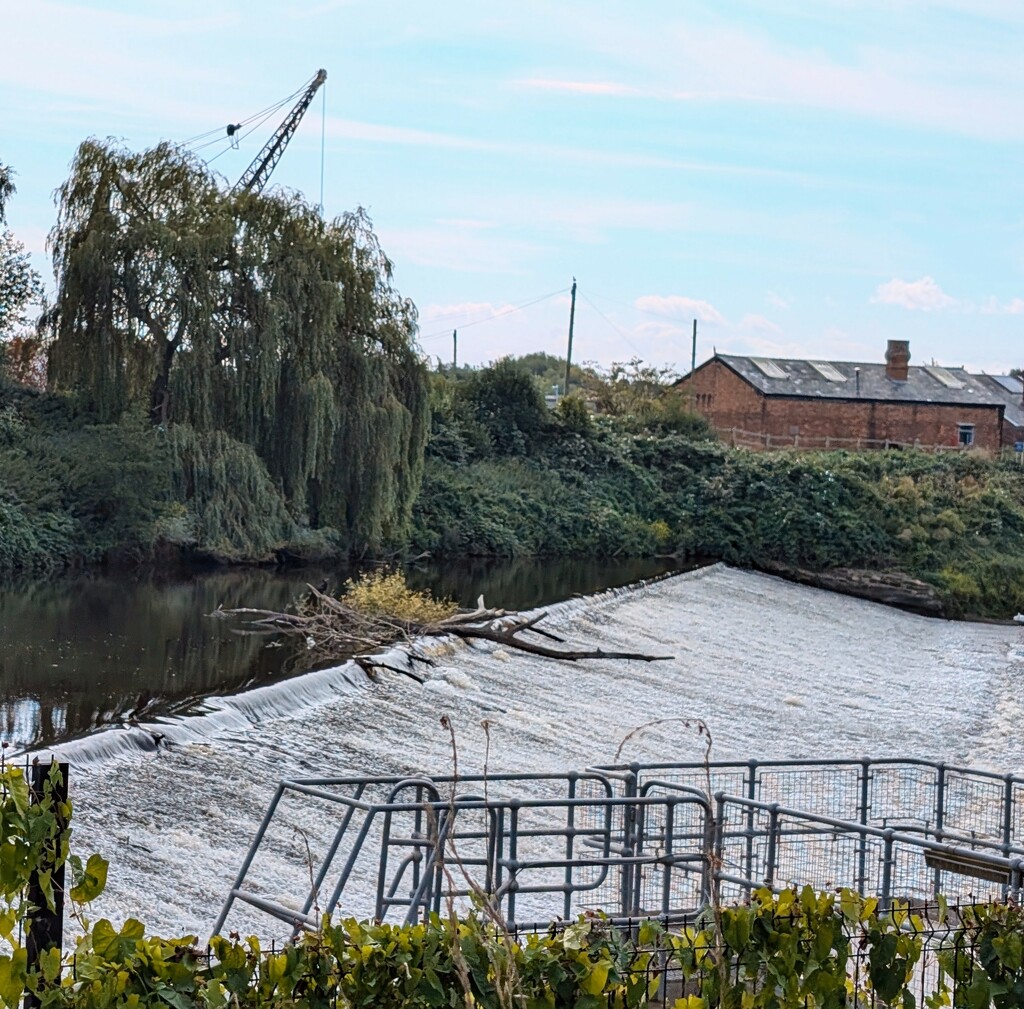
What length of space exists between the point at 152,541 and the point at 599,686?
43.9ft

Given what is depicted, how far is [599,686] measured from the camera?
19703 millimetres

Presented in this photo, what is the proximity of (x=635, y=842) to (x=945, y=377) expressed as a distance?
5865 centimetres

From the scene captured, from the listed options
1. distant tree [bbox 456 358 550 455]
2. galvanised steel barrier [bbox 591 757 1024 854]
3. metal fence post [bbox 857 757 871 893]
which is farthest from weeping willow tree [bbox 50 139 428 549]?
metal fence post [bbox 857 757 871 893]

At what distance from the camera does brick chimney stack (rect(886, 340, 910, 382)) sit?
61906mm

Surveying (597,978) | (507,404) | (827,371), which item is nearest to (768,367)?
(827,371)

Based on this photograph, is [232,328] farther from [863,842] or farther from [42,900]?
[42,900]

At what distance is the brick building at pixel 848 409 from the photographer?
59500 mm

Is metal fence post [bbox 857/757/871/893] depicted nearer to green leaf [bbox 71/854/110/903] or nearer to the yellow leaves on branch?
green leaf [bbox 71/854/110/903]

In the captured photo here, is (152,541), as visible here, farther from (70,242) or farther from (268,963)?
(268,963)

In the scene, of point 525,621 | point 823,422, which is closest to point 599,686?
point 525,621

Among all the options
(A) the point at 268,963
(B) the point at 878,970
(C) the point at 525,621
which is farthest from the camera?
(C) the point at 525,621

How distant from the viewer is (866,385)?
199 ft

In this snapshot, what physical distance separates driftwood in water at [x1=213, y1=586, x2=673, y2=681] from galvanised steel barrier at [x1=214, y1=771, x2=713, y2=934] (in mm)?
6492

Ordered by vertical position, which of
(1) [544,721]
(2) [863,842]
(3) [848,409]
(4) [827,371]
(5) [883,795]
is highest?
(4) [827,371]
